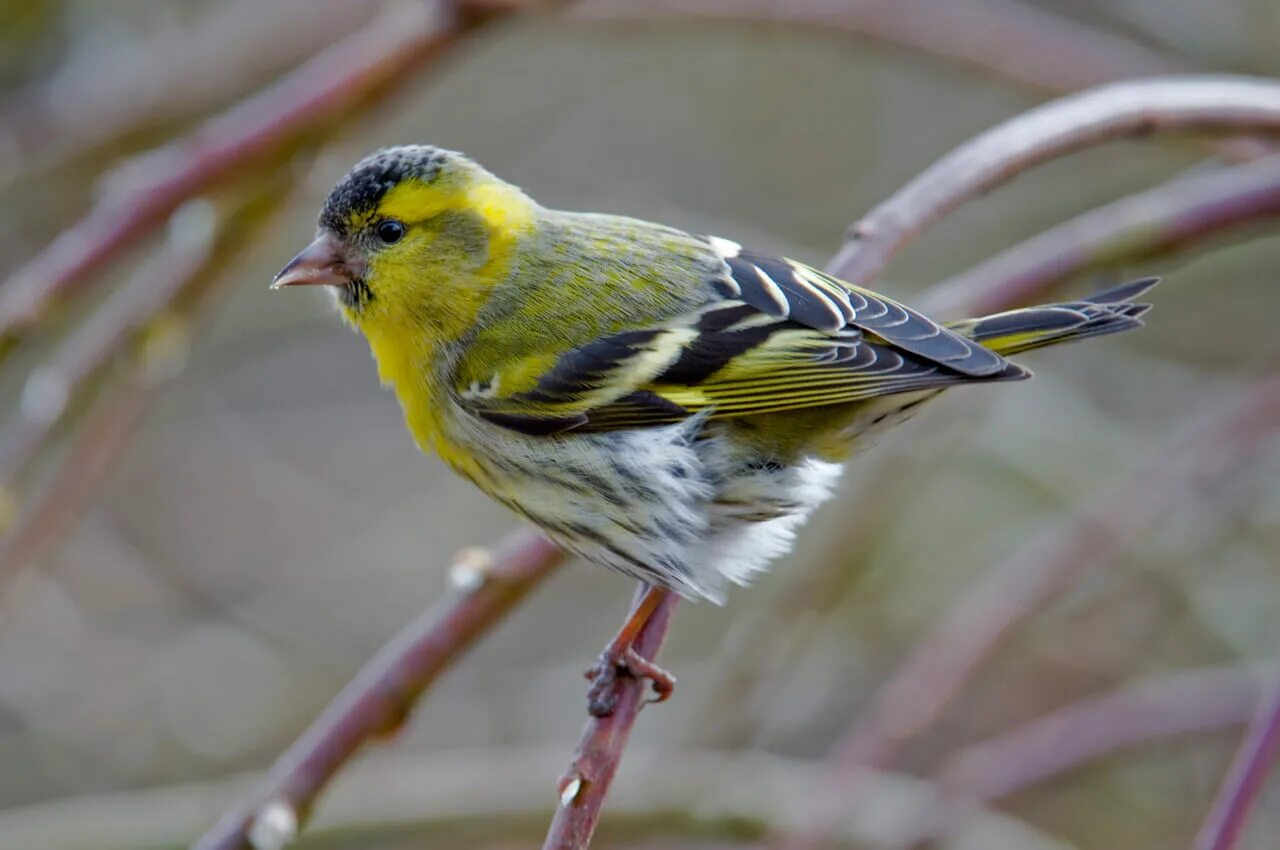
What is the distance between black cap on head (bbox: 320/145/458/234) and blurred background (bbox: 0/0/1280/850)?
257mm

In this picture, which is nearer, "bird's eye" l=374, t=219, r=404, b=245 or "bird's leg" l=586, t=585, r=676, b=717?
"bird's leg" l=586, t=585, r=676, b=717

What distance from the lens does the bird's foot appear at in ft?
7.79

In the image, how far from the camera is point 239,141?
9.82 feet

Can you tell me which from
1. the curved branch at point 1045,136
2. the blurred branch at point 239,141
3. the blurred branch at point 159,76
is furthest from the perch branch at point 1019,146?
the blurred branch at point 159,76

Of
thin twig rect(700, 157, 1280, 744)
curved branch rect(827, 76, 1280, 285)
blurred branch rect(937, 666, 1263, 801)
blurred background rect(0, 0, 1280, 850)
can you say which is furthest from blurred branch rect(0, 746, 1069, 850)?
curved branch rect(827, 76, 1280, 285)

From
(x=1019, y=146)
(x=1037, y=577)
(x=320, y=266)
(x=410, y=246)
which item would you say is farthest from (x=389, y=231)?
(x=1037, y=577)

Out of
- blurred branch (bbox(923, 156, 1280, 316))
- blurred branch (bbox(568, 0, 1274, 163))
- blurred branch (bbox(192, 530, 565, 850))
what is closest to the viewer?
blurred branch (bbox(192, 530, 565, 850))

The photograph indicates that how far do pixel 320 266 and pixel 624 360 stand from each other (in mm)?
619

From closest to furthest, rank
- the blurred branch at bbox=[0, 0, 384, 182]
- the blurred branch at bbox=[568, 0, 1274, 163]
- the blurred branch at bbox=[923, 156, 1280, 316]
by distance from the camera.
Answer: the blurred branch at bbox=[923, 156, 1280, 316] → the blurred branch at bbox=[568, 0, 1274, 163] → the blurred branch at bbox=[0, 0, 384, 182]

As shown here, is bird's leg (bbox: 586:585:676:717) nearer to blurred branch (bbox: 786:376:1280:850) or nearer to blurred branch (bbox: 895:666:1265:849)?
blurred branch (bbox: 786:376:1280:850)

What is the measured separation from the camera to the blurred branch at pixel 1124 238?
2.79m

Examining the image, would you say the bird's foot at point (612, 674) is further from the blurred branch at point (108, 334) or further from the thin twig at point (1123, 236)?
the blurred branch at point (108, 334)

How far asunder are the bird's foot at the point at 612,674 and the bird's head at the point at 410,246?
764 millimetres

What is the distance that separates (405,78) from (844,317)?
1118 millimetres
